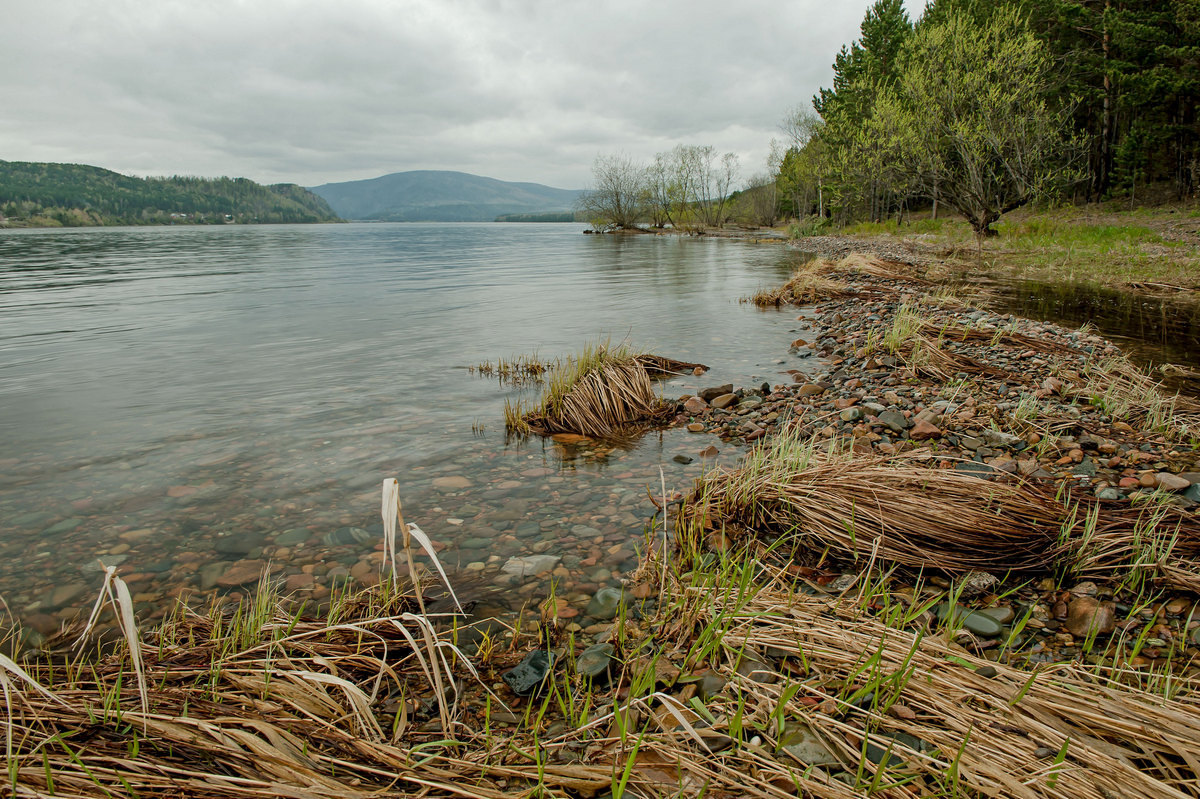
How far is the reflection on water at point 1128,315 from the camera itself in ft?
34.8

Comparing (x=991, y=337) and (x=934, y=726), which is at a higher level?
(x=991, y=337)

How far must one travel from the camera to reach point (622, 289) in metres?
25.1

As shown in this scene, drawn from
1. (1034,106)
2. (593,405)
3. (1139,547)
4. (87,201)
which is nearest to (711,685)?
(1139,547)

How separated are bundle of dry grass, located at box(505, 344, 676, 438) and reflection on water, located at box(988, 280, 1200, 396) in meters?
7.63

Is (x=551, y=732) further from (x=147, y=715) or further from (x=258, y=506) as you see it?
(x=258, y=506)

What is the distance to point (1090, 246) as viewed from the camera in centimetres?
2666

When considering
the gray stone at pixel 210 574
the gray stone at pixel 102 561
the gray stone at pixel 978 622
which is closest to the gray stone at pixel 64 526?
the gray stone at pixel 102 561

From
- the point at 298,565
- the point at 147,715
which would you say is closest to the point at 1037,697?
the point at 147,715

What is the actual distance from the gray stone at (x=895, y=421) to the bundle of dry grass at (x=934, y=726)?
157 inches

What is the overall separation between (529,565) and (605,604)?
2.74ft

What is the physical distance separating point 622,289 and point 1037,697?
76.3 feet

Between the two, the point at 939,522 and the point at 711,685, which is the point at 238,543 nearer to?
the point at 711,685

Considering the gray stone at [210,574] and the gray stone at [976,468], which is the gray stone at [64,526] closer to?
the gray stone at [210,574]

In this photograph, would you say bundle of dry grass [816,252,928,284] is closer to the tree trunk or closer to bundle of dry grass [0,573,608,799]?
bundle of dry grass [0,573,608,799]
